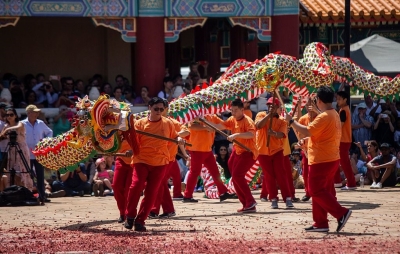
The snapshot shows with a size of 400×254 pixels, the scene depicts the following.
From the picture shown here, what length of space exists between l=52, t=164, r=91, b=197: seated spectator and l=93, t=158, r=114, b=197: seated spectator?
0.69 feet

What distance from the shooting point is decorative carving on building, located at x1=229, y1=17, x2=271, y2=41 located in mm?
22609

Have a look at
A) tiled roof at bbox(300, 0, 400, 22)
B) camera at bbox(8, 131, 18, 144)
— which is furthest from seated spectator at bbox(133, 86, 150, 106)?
tiled roof at bbox(300, 0, 400, 22)

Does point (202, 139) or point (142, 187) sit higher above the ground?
point (202, 139)

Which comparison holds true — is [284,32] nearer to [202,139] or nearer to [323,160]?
[202,139]

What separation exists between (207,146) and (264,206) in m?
1.48

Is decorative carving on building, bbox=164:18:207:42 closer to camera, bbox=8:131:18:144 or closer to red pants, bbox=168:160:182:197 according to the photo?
red pants, bbox=168:160:182:197

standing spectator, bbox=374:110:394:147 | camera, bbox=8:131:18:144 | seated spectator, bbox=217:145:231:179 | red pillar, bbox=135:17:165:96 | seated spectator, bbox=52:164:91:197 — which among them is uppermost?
red pillar, bbox=135:17:165:96

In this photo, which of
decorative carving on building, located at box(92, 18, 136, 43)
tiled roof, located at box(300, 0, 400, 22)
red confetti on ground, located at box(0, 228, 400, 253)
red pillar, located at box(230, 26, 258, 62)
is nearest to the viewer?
red confetti on ground, located at box(0, 228, 400, 253)

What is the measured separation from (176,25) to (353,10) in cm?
567

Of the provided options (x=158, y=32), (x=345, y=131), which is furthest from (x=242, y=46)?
(x=345, y=131)

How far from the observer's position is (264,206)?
1584cm

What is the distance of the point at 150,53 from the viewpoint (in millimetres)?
22125

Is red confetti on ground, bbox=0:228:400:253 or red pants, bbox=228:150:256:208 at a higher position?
red pants, bbox=228:150:256:208

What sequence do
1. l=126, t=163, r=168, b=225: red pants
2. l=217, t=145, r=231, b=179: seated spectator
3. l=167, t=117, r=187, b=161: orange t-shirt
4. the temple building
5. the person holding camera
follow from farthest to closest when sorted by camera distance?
the temple building
l=217, t=145, r=231, b=179: seated spectator
the person holding camera
l=167, t=117, r=187, b=161: orange t-shirt
l=126, t=163, r=168, b=225: red pants
